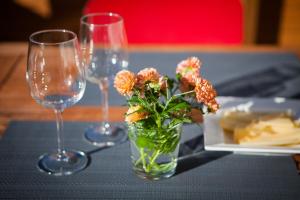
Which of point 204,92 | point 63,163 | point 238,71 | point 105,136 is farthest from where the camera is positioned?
point 238,71

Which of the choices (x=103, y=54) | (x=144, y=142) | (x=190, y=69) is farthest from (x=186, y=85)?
(x=103, y=54)

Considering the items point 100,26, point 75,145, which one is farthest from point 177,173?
point 100,26

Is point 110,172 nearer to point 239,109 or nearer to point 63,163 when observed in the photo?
point 63,163

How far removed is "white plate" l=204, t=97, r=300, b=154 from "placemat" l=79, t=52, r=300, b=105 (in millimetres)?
63

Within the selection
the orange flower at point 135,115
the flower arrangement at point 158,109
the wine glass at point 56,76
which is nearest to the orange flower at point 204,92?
the flower arrangement at point 158,109

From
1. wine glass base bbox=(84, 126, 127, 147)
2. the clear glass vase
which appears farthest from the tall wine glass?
the clear glass vase

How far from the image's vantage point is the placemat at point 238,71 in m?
1.28

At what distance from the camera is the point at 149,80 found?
2.87 feet

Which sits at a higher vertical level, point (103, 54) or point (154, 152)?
point (103, 54)

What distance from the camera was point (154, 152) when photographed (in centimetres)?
90

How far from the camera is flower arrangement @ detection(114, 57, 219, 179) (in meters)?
0.86

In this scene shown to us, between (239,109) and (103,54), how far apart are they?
14.0 inches

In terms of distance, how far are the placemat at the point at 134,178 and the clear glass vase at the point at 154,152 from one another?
0.06ft

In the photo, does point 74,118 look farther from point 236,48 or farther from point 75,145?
point 236,48
